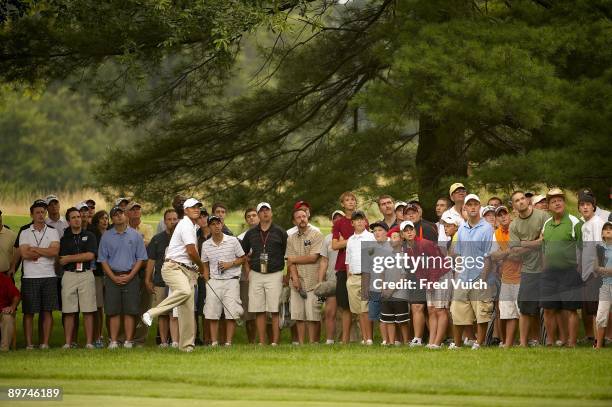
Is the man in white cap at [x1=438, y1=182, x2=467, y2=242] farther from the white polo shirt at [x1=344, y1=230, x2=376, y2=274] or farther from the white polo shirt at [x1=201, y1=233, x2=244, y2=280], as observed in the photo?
the white polo shirt at [x1=201, y1=233, x2=244, y2=280]

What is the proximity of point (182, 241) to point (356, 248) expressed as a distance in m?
2.43

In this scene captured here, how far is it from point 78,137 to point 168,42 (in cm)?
5581

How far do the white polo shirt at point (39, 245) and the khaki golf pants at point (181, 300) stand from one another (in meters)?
2.12

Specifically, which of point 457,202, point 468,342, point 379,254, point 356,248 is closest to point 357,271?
point 356,248

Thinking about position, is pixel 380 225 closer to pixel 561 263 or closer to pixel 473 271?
pixel 473 271

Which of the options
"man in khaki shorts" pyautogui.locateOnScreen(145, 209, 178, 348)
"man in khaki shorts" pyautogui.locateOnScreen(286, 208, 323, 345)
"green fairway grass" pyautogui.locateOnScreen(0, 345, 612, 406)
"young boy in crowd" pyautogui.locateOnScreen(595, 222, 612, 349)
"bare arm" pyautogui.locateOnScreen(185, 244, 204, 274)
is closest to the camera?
"green fairway grass" pyautogui.locateOnScreen(0, 345, 612, 406)

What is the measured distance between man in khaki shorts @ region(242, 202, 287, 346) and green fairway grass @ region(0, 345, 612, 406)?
1.18 meters

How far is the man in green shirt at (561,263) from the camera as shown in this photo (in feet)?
52.2

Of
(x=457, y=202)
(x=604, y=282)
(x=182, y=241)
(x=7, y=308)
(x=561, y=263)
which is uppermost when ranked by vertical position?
(x=457, y=202)

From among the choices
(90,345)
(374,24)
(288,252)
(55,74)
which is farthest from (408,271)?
(55,74)

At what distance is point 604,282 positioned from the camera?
15656mm

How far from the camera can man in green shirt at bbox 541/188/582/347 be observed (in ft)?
52.2

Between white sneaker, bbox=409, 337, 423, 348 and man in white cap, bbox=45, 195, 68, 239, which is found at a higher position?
man in white cap, bbox=45, 195, 68, 239

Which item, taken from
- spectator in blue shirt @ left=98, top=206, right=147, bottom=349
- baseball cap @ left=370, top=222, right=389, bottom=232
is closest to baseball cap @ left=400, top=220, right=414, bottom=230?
baseball cap @ left=370, top=222, right=389, bottom=232
